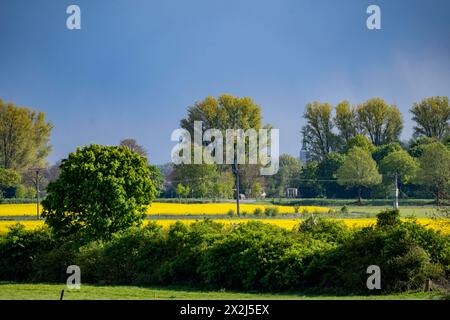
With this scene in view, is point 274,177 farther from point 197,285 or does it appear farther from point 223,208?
point 197,285

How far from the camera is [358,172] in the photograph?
80750 mm

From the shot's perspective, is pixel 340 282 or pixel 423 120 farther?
pixel 423 120

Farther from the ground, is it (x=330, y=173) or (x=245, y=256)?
(x=330, y=173)

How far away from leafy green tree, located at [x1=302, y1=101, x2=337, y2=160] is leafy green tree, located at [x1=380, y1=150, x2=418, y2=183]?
17.5 m

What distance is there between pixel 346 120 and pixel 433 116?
38.5 feet

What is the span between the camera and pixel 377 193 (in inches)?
3209

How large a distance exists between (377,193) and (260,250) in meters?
56.8

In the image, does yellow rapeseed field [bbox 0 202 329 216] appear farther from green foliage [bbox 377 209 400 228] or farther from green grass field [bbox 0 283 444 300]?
green foliage [bbox 377 209 400 228]

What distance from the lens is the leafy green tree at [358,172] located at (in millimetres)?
80500

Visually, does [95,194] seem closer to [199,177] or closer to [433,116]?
[199,177]

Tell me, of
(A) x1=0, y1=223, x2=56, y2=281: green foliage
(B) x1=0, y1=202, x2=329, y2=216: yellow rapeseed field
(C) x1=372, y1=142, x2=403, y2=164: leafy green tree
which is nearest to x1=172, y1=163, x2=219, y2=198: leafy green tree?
(B) x1=0, y1=202, x2=329, y2=216: yellow rapeseed field

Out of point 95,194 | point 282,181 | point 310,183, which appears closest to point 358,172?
point 310,183

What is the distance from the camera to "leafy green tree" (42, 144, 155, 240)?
3203 centimetres
